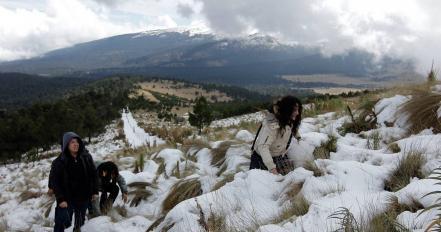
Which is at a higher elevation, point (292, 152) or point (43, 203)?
point (292, 152)

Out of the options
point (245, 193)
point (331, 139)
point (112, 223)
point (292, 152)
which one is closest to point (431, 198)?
point (245, 193)

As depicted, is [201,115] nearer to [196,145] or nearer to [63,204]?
[196,145]

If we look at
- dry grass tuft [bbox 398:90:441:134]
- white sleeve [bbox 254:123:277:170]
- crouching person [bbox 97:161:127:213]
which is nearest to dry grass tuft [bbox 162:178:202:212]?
white sleeve [bbox 254:123:277:170]

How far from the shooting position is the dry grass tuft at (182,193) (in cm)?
677

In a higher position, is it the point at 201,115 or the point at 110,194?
the point at 110,194

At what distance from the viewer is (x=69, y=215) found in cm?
753

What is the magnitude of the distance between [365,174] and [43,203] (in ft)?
23.7

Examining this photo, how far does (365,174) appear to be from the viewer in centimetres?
489

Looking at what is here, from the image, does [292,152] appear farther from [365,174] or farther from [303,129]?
[303,129]

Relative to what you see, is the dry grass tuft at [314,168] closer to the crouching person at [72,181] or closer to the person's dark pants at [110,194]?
the crouching person at [72,181]

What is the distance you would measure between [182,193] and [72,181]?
1732 mm

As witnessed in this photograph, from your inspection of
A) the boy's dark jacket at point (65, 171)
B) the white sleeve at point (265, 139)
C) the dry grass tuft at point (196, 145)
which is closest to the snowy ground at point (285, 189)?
the dry grass tuft at point (196, 145)

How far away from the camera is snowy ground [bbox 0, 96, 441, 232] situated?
150 inches

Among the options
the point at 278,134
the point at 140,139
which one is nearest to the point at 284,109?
the point at 278,134
